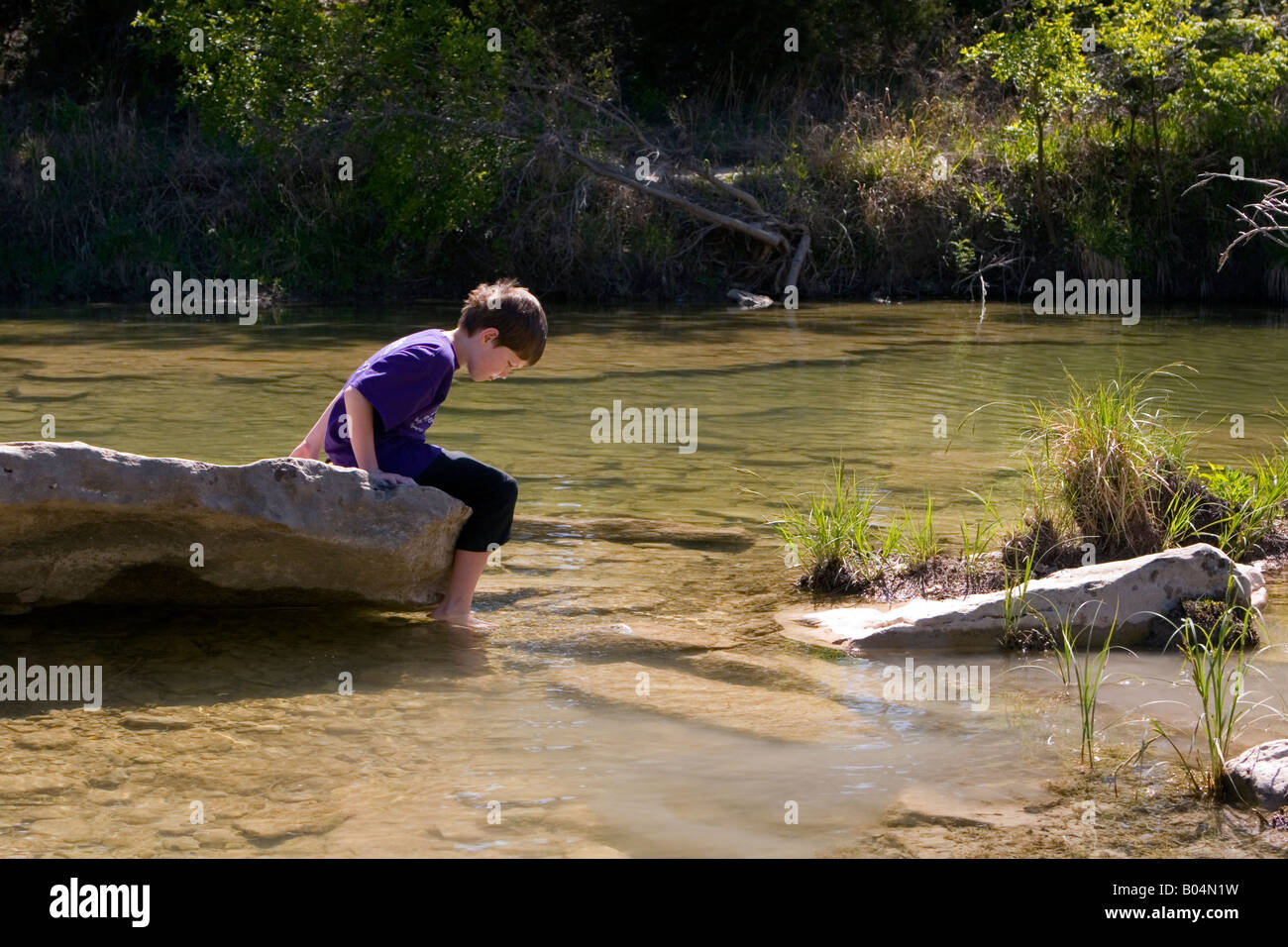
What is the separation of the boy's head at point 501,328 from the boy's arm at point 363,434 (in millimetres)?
398

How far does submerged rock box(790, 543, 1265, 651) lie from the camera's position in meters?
4.95

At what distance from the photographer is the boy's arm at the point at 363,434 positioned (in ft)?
16.1

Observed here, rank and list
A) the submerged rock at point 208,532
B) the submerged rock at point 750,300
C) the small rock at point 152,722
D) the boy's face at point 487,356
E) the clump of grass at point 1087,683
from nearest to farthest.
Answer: the clump of grass at point 1087,683, the small rock at point 152,722, the submerged rock at point 208,532, the boy's face at point 487,356, the submerged rock at point 750,300

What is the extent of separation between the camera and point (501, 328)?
16.5 feet

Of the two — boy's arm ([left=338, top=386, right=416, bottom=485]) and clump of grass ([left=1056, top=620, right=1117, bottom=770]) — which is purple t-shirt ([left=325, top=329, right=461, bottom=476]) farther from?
clump of grass ([left=1056, top=620, right=1117, bottom=770])

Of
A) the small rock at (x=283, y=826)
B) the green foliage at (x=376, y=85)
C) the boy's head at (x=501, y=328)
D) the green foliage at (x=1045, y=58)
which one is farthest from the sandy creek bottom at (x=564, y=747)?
the green foliage at (x=1045, y=58)

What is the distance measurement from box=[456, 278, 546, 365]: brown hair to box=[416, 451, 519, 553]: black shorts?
1.52 ft

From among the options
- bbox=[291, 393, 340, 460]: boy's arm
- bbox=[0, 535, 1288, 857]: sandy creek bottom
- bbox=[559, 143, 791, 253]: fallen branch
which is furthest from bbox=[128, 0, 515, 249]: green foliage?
bbox=[0, 535, 1288, 857]: sandy creek bottom

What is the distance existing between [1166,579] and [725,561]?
1.82m

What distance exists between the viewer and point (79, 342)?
526 inches

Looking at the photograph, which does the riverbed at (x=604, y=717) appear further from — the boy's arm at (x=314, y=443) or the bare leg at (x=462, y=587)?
the boy's arm at (x=314, y=443)

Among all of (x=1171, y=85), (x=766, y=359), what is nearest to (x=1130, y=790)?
(x=766, y=359)
